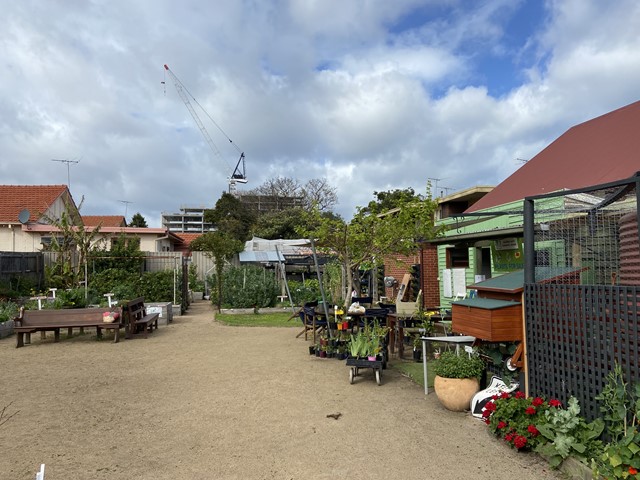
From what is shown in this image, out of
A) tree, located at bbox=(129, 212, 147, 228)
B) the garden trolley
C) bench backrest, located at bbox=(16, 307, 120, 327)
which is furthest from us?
tree, located at bbox=(129, 212, 147, 228)

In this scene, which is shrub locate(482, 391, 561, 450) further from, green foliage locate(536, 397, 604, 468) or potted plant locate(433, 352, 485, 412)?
potted plant locate(433, 352, 485, 412)

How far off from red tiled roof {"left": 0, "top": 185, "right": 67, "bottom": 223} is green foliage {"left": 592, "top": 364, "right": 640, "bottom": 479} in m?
22.0

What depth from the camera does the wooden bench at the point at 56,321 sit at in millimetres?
10547

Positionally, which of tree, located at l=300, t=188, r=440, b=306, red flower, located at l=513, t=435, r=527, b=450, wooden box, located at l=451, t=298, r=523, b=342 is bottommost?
red flower, located at l=513, t=435, r=527, b=450

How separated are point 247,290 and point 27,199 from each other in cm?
1330

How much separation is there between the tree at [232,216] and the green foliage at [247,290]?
2519cm

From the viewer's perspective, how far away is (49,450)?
4.51 m

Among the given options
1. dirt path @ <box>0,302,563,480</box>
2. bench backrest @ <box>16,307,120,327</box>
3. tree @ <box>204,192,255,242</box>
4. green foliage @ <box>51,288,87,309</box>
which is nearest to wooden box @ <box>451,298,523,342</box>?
dirt path @ <box>0,302,563,480</box>

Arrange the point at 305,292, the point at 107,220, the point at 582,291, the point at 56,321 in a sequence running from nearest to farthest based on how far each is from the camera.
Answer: the point at 582,291 < the point at 56,321 < the point at 305,292 < the point at 107,220

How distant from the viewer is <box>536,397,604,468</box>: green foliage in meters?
3.80

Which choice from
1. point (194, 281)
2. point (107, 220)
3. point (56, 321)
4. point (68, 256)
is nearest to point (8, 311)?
point (56, 321)

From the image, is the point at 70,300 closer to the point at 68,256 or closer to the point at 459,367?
the point at 68,256

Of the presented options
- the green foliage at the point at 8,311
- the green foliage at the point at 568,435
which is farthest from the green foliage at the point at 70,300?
the green foliage at the point at 568,435

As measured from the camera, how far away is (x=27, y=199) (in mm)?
22828
